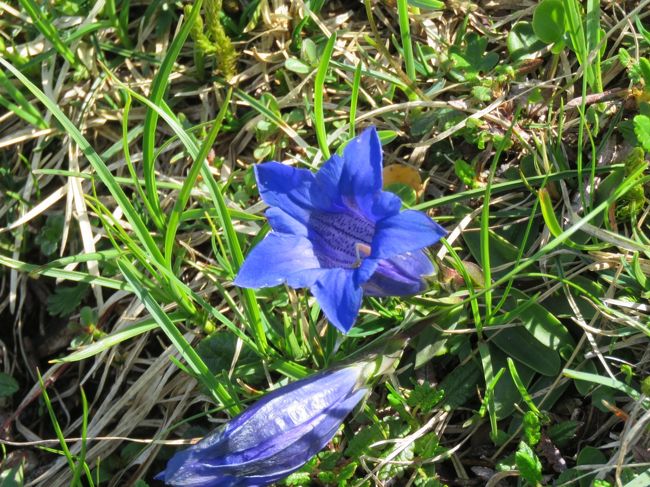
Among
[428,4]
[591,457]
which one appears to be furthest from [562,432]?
[428,4]

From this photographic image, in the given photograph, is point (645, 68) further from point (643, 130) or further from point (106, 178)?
point (106, 178)

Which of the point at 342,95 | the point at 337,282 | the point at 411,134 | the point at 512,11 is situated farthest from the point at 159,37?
the point at 337,282

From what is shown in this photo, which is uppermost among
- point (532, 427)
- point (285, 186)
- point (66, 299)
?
point (285, 186)

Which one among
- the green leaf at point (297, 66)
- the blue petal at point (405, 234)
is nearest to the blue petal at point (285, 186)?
the blue petal at point (405, 234)

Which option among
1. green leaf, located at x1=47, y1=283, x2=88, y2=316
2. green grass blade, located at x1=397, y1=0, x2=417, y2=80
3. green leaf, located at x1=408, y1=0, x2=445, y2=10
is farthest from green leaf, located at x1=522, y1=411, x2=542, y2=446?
green leaf, located at x1=47, y1=283, x2=88, y2=316

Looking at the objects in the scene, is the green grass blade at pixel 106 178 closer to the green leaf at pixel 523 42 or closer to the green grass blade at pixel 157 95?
the green grass blade at pixel 157 95

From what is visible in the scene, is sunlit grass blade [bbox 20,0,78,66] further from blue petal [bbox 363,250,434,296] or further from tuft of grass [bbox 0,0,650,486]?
blue petal [bbox 363,250,434,296]

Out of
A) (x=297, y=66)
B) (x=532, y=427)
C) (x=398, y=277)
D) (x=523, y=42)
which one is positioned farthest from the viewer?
(x=297, y=66)
